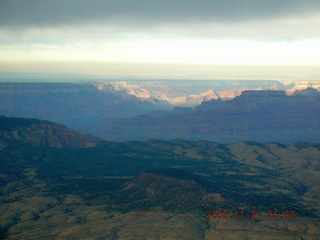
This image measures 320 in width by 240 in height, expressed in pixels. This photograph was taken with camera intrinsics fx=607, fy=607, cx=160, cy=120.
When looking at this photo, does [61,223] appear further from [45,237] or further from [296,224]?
[296,224]

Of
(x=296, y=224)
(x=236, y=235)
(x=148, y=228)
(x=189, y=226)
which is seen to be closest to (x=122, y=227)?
(x=148, y=228)

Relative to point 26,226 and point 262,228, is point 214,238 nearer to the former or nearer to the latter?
point 262,228

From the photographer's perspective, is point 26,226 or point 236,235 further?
point 26,226

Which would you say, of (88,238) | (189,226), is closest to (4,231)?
(88,238)

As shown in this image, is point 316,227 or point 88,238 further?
point 316,227

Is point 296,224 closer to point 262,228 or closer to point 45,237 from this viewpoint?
point 262,228

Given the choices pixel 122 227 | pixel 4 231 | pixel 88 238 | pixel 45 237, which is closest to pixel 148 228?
pixel 122 227

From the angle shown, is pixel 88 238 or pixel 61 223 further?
pixel 61 223
